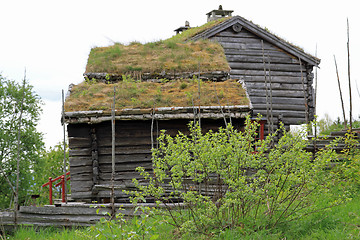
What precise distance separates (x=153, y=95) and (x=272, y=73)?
30.8ft

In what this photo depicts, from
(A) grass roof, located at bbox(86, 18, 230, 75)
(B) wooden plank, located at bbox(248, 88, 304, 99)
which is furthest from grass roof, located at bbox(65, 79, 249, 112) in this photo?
(B) wooden plank, located at bbox(248, 88, 304, 99)

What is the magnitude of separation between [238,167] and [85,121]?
4951mm

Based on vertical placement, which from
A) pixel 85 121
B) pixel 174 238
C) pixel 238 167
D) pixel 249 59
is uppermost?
pixel 249 59

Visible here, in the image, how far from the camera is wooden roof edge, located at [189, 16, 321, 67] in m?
18.9

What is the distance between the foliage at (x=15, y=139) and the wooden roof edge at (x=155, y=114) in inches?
453

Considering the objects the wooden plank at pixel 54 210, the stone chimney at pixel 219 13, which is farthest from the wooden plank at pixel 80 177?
the stone chimney at pixel 219 13

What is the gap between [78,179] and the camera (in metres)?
10.9

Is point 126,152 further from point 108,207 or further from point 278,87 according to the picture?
point 278,87

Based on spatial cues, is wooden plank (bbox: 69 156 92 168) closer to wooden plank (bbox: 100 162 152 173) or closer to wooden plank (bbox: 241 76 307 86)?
wooden plank (bbox: 100 162 152 173)

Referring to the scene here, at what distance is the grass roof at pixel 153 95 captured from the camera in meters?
10.9

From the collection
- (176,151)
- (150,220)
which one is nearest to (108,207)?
(150,220)

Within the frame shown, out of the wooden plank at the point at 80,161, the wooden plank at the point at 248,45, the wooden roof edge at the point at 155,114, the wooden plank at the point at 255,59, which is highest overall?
the wooden plank at the point at 248,45

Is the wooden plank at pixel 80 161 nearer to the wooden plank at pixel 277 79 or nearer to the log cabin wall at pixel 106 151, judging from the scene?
the log cabin wall at pixel 106 151

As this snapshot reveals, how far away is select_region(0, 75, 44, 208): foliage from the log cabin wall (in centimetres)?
1090
